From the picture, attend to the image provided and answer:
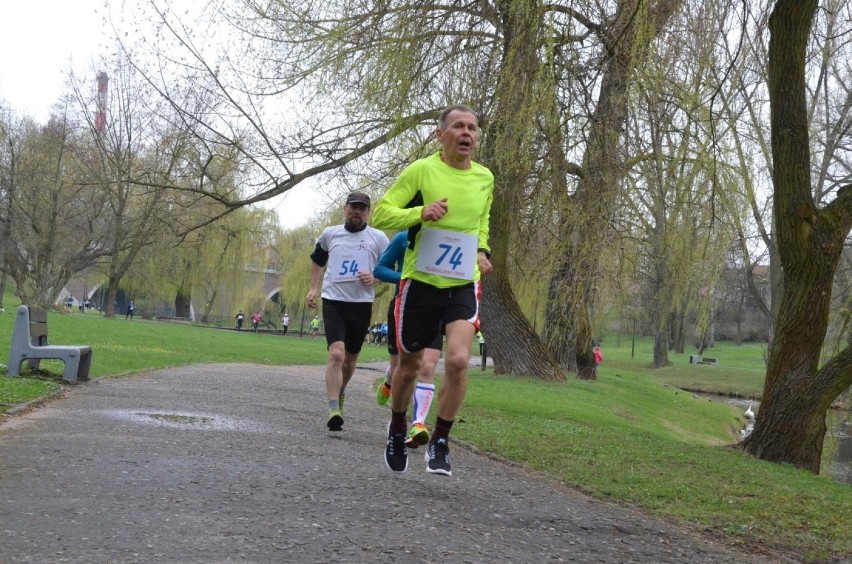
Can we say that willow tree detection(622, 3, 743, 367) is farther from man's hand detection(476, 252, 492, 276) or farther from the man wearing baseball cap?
man's hand detection(476, 252, 492, 276)

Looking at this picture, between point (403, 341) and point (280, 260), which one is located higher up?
point (280, 260)

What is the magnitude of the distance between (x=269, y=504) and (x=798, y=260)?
8.70m

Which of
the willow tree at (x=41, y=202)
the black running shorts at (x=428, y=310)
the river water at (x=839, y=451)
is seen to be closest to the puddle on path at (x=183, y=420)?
the black running shorts at (x=428, y=310)

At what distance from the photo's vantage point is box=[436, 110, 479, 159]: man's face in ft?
20.3

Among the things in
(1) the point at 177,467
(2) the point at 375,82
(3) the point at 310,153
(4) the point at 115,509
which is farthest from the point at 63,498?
(3) the point at 310,153

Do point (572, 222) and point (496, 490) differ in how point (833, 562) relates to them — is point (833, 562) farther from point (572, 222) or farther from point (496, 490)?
point (572, 222)

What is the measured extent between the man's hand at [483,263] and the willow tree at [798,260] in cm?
695

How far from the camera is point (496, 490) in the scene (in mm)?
6668

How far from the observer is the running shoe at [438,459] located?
6180 millimetres

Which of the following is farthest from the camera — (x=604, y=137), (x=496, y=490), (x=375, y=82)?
(x=604, y=137)

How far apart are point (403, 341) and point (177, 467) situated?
1628mm

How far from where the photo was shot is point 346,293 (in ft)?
29.6

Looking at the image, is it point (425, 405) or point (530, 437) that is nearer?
point (425, 405)

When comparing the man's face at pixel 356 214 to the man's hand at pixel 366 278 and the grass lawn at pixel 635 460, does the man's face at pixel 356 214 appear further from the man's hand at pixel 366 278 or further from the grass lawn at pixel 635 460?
the grass lawn at pixel 635 460
